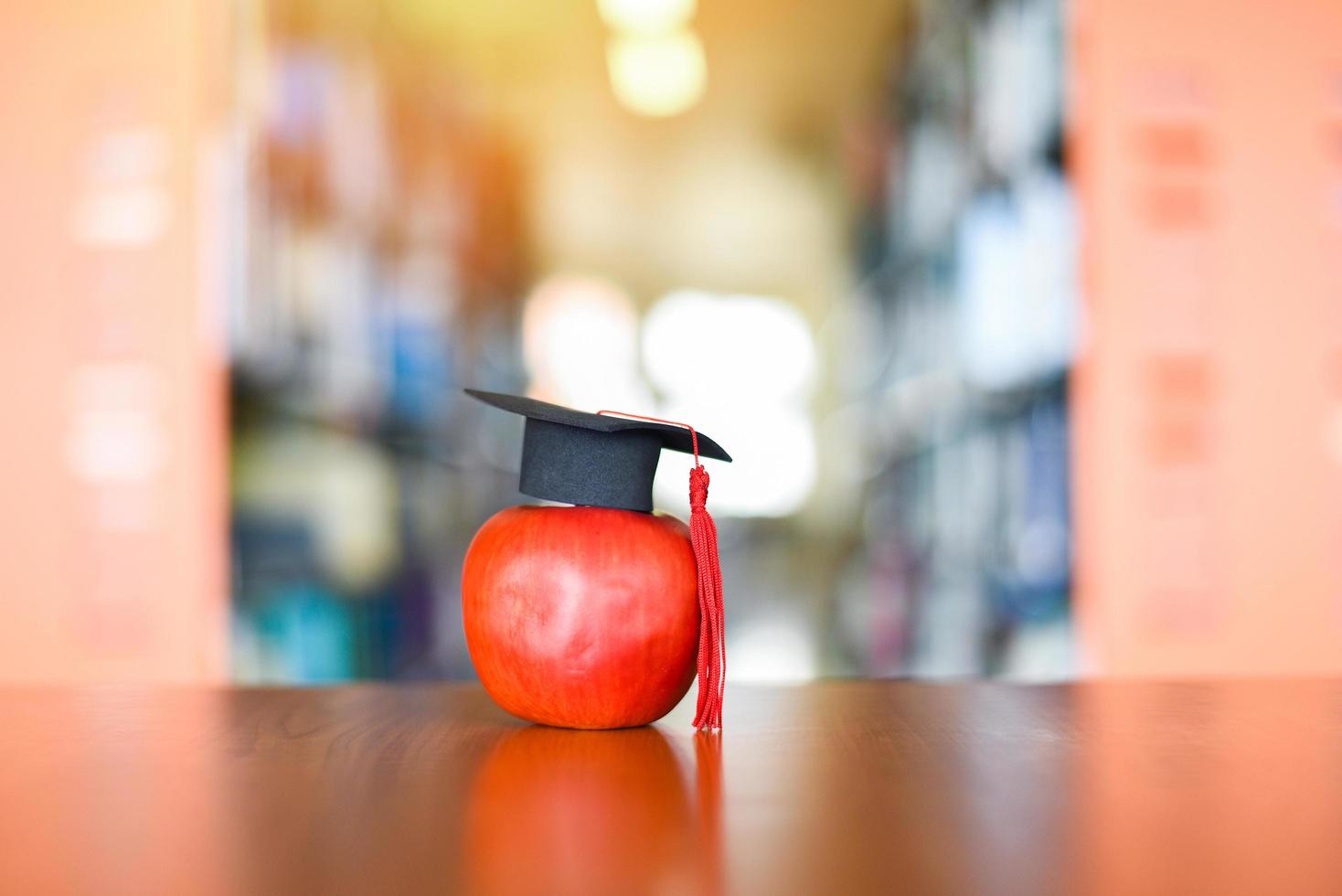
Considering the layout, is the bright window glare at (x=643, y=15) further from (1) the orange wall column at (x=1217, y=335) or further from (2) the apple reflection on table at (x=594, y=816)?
(2) the apple reflection on table at (x=594, y=816)

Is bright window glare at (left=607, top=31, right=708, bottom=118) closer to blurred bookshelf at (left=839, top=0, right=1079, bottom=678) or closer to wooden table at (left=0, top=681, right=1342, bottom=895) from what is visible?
blurred bookshelf at (left=839, top=0, right=1079, bottom=678)

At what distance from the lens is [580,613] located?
2.07 feet

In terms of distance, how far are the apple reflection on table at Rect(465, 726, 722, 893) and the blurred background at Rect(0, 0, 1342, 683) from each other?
217 centimetres

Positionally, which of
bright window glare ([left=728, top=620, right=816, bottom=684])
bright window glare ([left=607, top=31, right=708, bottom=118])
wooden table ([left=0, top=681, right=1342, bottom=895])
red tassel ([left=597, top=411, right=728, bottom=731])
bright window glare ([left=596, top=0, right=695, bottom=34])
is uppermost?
bright window glare ([left=596, top=0, right=695, bottom=34])

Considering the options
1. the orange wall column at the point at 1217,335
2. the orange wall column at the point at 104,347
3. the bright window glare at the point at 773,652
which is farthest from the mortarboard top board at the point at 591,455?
the bright window glare at the point at 773,652

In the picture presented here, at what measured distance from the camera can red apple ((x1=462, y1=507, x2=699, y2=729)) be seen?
2.07 feet

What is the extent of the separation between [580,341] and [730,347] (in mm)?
405

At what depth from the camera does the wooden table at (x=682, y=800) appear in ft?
1.30

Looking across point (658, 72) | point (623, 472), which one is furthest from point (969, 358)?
point (623, 472)

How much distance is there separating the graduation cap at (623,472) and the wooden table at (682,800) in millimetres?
44

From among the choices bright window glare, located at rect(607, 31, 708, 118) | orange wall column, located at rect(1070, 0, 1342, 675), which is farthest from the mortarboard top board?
bright window glare, located at rect(607, 31, 708, 118)

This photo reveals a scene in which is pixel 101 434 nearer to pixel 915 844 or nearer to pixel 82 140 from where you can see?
pixel 82 140

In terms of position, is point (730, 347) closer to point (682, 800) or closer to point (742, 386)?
point (742, 386)

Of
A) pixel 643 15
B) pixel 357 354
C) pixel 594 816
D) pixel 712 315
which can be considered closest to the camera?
pixel 594 816
